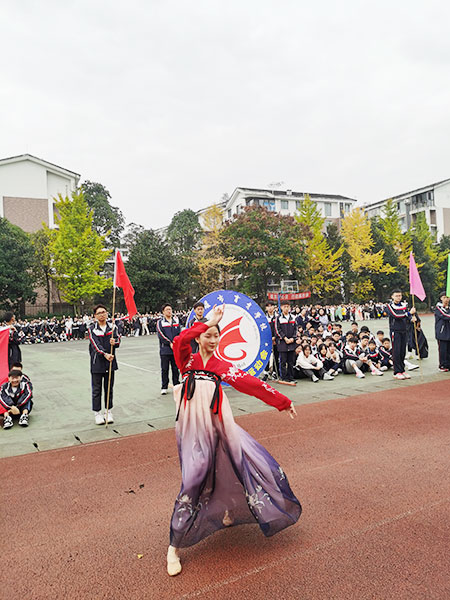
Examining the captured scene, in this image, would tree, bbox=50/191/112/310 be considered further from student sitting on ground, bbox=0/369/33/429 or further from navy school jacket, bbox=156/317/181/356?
student sitting on ground, bbox=0/369/33/429

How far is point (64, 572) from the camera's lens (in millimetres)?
3016

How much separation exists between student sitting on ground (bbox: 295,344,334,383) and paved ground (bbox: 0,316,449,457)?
1.01ft

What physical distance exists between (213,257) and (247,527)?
3508 centimetres

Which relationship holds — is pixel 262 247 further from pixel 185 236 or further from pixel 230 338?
pixel 230 338

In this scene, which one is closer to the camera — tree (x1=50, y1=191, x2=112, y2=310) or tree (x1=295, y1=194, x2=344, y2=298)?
tree (x1=50, y1=191, x2=112, y2=310)

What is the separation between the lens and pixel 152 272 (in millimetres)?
35125

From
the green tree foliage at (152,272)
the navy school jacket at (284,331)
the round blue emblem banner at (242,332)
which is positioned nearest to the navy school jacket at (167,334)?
the round blue emblem banner at (242,332)

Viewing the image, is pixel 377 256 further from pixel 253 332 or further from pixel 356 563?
pixel 356 563

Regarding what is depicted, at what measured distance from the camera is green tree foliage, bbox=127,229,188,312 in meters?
35.0

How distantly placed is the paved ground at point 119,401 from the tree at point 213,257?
24326 mm

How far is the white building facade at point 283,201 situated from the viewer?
49.6 m

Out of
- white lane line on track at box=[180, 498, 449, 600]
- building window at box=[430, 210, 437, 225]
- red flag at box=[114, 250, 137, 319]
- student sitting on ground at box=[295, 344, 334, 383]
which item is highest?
building window at box=[430, 210, 437, 225]

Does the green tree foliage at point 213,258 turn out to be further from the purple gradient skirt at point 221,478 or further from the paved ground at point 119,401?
the purple gradient skirt at point 221,478

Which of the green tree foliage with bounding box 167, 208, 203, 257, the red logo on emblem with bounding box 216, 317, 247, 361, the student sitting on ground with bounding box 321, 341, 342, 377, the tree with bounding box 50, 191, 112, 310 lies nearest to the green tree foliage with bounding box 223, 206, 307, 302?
the green tree foliage with bounding box 167, 208, 203, 257
